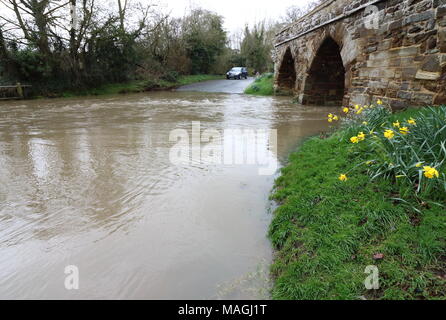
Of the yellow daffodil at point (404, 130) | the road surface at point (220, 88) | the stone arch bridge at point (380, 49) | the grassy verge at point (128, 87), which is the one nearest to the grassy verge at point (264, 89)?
the road surface at point (220, 88)

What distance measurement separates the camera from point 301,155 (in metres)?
4.92

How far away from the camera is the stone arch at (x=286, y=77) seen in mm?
15703

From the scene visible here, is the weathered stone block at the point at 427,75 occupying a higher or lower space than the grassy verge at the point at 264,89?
higher

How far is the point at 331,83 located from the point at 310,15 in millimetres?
2787

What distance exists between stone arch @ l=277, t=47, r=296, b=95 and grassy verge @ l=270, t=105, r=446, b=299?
13397mm

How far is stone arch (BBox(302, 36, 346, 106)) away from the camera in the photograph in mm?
11547

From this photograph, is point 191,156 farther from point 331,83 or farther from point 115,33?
point 115,33

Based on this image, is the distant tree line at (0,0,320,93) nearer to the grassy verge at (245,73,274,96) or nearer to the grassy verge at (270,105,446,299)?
the grassy verge at (245,73,274,96)

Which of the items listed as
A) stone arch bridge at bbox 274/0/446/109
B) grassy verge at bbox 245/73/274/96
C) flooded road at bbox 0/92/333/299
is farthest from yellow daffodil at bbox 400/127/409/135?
grassy verge at bbox 245/73/274/96

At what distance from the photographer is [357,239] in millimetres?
2357

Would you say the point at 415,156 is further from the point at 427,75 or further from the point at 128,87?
the point at 128,87

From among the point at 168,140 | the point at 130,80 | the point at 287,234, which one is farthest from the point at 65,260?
the point at 130,80

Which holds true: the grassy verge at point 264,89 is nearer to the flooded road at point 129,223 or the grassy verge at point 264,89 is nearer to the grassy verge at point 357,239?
the flooded road at point 129,223

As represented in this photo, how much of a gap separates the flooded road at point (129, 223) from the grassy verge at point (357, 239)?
26 centimetres
